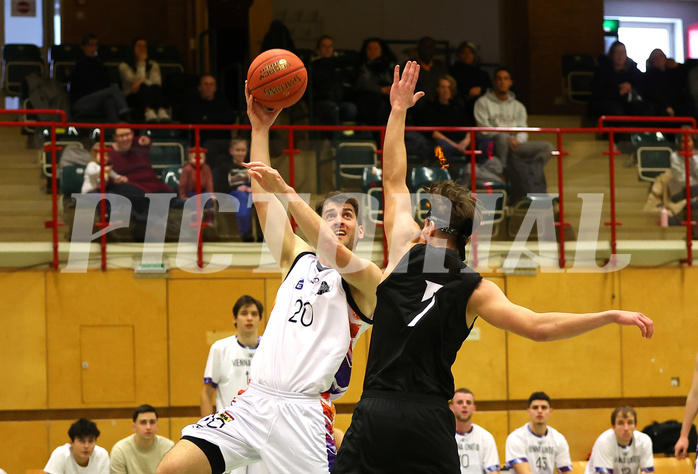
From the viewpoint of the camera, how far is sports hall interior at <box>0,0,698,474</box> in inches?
346

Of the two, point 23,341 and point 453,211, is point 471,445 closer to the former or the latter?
point 23,341

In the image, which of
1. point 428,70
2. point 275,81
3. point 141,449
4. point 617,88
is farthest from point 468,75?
point 275,81

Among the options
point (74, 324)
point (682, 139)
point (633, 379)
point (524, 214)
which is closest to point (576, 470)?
point (633, 379)

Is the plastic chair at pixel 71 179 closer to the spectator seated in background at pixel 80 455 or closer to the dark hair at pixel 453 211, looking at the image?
the spectator seated in background at pixel 80 455

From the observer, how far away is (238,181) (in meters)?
9.02

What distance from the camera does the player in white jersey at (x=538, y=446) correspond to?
8.70 meters

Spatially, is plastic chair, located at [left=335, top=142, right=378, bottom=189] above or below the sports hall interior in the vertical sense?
above

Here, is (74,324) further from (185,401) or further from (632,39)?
(632,39)

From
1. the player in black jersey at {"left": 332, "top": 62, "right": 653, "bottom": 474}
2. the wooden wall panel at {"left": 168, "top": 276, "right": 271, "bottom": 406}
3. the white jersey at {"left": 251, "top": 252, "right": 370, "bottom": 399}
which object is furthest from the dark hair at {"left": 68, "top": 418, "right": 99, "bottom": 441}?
the player in black jersey at {"left": 332, "top": 62, "right": 653, "bottom": 474}

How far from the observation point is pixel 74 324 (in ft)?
29.0

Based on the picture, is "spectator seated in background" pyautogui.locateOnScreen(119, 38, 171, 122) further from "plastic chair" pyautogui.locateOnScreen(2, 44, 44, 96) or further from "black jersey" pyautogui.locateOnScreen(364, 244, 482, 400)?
"black jersey" pyautogui.locateOnScreen(364, 244, 482, 400)

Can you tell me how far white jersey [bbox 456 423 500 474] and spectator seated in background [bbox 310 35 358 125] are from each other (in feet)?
13.6

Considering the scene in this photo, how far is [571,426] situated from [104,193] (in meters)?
5.25

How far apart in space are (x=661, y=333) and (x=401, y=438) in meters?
6.91
